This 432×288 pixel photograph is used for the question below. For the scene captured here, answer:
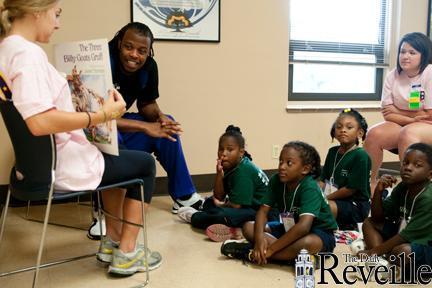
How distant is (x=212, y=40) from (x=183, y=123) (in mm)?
640

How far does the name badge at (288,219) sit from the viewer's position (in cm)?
184

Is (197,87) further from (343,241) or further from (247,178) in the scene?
(343,241)

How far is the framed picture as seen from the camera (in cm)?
298

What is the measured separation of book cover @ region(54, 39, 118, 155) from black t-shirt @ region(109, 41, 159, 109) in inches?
23.8

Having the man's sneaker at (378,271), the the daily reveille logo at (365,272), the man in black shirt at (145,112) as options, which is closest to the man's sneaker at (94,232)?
the man in black shirt at (145,112)

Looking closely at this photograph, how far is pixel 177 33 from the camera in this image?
10.1 ft

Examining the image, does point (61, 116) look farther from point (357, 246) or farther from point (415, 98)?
point (415, 98)

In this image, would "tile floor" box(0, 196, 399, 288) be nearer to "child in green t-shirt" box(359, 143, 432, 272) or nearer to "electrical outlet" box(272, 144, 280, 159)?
"child in green t-shirt" box(359, 143, 432, 272)

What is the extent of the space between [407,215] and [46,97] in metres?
1.46

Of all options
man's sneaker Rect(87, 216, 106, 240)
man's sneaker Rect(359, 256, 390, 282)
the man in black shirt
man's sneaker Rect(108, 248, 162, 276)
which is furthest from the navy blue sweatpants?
man's sneaker Rect(359, 256, 390, 282)

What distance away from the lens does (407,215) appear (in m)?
1.81

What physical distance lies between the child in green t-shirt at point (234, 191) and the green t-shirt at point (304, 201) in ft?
1.14

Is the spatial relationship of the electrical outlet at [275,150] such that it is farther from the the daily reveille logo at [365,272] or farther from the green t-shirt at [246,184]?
the the daily reveille logo at [365,272]

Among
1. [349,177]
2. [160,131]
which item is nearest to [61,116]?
[160,131]
